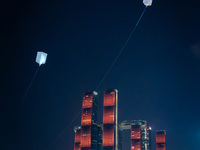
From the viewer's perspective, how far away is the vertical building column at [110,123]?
106312mm

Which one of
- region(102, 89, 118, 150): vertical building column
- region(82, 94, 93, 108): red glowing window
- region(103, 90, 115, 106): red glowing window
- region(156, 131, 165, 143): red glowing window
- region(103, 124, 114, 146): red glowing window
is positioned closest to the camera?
region(102, 89, 118, 150): vertical building column

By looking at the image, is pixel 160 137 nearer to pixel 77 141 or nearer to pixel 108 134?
pixel 77 141

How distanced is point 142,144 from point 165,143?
678 inches

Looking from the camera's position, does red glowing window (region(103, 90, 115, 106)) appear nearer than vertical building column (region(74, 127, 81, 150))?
Yes

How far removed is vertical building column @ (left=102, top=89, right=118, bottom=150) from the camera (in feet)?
349

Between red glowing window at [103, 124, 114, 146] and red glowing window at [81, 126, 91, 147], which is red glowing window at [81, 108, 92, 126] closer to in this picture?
red glowing window at [81, 126, 91, 147]

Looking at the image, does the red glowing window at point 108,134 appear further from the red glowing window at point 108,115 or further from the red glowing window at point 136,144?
the red glowing window at point 136,144

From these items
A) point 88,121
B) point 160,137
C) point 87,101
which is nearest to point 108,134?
point 88,121

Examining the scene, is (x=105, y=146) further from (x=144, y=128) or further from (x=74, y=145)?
(x=144, y=128)

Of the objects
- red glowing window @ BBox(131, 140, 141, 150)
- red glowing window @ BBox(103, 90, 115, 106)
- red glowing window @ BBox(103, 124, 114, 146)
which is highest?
red glowing window @ BBox(103, 90, 115, 106)

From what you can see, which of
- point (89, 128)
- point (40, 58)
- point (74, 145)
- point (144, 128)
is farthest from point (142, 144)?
point (40, 58)

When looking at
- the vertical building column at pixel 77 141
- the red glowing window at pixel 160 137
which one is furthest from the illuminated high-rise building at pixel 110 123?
the red glowing window at pixel 160 137

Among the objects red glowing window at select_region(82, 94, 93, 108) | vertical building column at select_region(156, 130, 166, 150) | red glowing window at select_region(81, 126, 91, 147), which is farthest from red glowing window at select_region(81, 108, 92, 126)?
vertical building column at select_region(156, 130, 166, 150)

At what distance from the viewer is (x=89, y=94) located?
12694 cm
